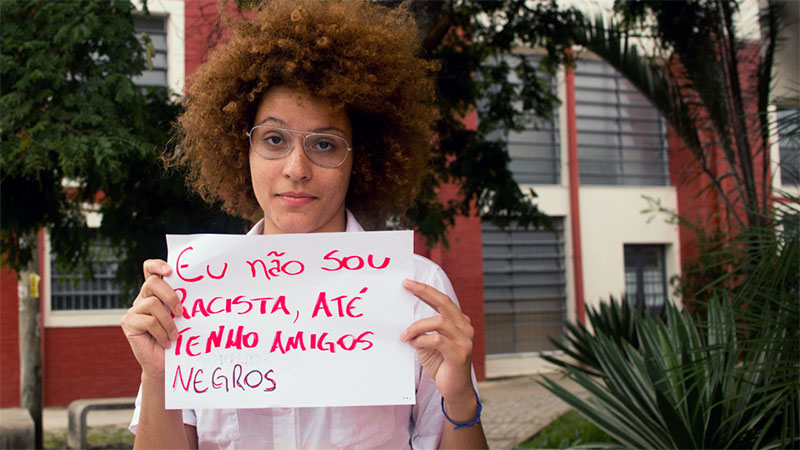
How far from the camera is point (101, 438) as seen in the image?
7371 mm

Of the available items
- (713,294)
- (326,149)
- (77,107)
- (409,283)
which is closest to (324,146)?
(326,149)

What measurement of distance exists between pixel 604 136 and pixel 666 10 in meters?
7.31

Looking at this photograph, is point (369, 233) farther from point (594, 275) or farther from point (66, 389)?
point (594, 275)

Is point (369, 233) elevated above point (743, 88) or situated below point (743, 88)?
below

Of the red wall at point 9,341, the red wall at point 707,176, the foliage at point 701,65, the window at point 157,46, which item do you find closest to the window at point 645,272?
the red wall at point 707,176

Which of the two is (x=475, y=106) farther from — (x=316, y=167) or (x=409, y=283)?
(x=409, y=283)

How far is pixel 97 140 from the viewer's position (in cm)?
336

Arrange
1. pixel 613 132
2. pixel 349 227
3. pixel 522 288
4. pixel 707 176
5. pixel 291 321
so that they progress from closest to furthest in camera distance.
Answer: pixel 291 321, pixel 349 227, pixel 707 176, pixel 522 288, pixel 613 132

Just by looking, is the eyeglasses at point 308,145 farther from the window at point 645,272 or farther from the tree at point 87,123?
the window at point 645,272

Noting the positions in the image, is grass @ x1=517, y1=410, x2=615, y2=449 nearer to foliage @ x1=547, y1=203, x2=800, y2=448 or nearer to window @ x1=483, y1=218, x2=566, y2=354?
foliage @ x1=547, y1=203, x2=800, y2=448

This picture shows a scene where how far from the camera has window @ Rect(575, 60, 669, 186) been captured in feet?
39.2

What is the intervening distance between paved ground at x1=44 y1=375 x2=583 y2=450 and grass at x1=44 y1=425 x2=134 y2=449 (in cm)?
36

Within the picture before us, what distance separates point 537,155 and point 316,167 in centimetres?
1055

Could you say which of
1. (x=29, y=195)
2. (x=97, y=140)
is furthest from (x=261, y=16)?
(x=29, y=195)
